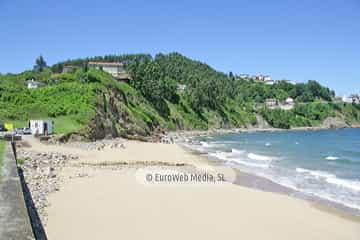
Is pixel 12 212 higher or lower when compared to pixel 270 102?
lower

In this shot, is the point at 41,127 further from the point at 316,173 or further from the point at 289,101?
the point at 289,101

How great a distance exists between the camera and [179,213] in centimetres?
1377

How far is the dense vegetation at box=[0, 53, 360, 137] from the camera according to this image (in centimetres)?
5131

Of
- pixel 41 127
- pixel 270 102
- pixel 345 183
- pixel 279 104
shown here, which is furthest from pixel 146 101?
pixel 279 104

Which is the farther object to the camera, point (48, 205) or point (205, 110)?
point (205, 110)

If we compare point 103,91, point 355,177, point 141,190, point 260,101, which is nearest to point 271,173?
point 355,177

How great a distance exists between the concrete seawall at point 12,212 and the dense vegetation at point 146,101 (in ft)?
97.0

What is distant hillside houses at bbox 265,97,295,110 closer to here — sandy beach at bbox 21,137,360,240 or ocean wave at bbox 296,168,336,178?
ocean wave at bbox 296,168,336,178

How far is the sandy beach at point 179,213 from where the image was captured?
11.4 m

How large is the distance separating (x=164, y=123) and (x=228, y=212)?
74.7 meters

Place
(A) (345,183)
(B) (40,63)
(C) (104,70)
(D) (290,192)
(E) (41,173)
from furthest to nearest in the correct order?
1. (B) (40,63)
2. (C) (104,70)
3. (A) (345,183)
4. (D) (290,192)
5. (E) (41,173)

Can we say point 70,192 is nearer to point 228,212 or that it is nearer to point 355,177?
point 228,212

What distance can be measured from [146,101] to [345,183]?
6771cm

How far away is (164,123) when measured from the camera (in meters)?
88.8
